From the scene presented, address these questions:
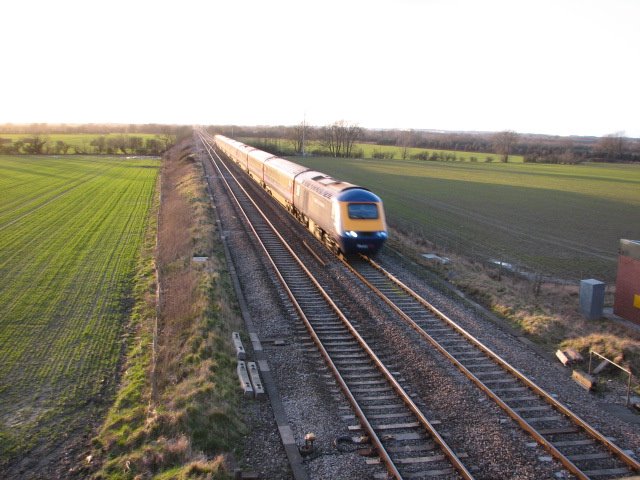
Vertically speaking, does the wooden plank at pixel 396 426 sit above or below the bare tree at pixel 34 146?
below

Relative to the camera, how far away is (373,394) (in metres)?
10.8

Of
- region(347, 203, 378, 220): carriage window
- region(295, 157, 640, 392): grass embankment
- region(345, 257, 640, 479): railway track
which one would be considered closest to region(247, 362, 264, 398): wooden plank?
region(345, 257, 640, 479): railway track

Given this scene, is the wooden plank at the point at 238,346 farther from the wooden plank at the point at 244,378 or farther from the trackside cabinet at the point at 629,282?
the trackside cabinet at the point at 629,282

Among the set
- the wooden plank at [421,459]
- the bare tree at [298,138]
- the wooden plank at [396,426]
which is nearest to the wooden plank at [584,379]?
the wooden plank at [396,426]

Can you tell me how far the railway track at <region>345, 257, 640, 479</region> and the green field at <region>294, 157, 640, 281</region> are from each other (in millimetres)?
11111

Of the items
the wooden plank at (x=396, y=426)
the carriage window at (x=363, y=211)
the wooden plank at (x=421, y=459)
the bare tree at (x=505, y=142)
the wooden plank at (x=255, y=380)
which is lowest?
the wooden plank at (x=421, y=459)

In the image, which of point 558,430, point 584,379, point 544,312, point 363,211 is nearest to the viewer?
point 558,430

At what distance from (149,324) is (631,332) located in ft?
44.5

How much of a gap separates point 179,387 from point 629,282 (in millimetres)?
12773

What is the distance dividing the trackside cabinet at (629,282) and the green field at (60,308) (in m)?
14.2

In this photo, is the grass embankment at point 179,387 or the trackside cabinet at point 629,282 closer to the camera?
the grass embankment at point 179,387

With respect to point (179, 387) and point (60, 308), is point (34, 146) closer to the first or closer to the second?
point (60, 308)

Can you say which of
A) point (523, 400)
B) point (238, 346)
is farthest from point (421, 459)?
point (238, 346)

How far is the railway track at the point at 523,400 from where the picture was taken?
860 cm
